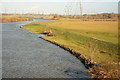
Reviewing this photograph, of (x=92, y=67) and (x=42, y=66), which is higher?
(x=92, y=67)

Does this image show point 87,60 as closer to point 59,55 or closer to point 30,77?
point 59,55

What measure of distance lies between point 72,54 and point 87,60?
3.12m

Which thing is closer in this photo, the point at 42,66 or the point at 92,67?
the point at 92,67

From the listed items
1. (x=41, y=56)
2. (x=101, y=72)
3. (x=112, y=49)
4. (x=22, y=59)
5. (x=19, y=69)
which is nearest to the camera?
(x=101, y=72)

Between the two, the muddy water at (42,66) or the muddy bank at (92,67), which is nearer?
the muddy bank at (92,67)

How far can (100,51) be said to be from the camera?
16562 mm

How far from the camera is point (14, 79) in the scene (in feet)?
32.8

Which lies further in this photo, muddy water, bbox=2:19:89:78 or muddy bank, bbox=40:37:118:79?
muddy water, bbox=2:19:89:78

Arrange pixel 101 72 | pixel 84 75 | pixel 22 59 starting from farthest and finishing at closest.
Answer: pixel 22 59
pixel 84 75
pixel 101 72

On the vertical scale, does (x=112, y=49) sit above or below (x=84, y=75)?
above

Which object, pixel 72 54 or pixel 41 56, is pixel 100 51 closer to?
pixel 72 54

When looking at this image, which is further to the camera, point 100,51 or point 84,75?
point 100,51

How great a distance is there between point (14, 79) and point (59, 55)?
683 cm

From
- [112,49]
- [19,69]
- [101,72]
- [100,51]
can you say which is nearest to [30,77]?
[19,69]
